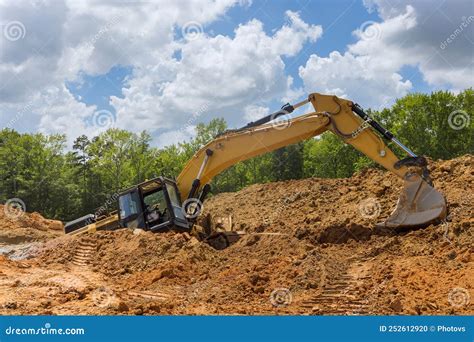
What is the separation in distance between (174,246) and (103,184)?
106 ft

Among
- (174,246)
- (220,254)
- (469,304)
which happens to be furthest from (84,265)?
(469,304)

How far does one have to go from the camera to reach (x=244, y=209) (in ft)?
79.7

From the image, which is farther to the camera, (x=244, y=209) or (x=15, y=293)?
(x=244, y=209)

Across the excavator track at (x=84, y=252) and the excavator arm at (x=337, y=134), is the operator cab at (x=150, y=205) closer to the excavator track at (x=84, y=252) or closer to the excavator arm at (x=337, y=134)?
the excavator arm at (x=337, y=134)

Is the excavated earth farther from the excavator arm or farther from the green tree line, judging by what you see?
the green tree line

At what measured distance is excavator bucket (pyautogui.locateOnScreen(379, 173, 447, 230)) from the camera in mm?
12266

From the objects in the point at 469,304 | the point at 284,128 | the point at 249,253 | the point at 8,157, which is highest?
the point at 8,157

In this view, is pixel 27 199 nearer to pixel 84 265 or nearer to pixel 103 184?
pixel 103 184

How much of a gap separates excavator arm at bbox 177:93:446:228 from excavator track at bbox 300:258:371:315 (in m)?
2.50

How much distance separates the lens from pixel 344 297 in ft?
28.5

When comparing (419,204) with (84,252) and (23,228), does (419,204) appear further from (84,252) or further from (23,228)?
(23,228)

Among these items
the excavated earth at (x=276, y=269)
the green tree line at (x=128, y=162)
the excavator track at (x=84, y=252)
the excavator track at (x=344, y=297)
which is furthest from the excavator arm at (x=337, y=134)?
the green tree line at (x=128, y=162)

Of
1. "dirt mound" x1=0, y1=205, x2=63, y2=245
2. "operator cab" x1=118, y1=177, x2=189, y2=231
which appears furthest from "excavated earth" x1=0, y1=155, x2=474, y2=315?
"dirt mound" x1=0, y1=205, x2=63, y2=245

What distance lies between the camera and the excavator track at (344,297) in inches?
310
